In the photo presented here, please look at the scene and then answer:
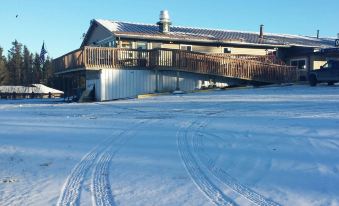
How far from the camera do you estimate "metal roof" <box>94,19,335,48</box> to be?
104 feet

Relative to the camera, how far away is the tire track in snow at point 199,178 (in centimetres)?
559

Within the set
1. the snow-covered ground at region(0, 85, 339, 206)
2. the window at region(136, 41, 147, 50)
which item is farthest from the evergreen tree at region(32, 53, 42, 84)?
the snow-covered ground at region(0, 85, 339, 206)

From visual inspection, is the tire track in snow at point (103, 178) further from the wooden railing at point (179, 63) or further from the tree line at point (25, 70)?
the tree line at point (25, 70)

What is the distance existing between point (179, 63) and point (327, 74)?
885 centimetres

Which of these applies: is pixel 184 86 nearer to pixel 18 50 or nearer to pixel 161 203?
pixel 161 203

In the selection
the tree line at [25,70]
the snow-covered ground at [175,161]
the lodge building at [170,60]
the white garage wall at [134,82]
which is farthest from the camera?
the tree line at [25,70]

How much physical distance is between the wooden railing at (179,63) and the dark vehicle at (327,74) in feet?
12.4

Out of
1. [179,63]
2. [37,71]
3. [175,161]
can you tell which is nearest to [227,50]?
[179,63]

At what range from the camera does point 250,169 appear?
23.5 feet

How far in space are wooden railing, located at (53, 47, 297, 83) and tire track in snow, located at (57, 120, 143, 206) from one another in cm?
1712

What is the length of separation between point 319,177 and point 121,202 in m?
2.98

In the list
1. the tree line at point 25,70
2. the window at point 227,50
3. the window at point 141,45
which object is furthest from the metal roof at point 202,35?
the tree line at point 25,70

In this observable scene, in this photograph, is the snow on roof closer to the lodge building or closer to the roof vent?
the lodge building

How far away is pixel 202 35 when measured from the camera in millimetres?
34844
